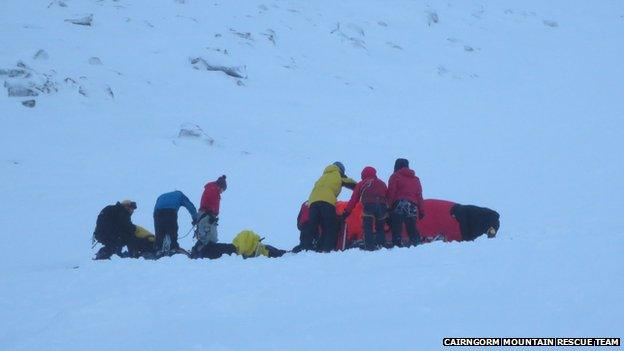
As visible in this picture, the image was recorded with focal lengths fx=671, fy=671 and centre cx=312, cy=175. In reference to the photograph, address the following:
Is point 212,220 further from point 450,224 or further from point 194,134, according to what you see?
point 194,134

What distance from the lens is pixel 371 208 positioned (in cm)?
763

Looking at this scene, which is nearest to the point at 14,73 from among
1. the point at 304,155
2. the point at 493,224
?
the point at 304,155

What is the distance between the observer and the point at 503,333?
4422 millimetres

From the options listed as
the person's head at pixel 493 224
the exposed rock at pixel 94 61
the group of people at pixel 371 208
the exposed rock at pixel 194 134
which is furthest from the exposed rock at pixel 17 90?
the person's head at pixel 493 224

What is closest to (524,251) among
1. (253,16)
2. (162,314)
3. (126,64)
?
(162,314)

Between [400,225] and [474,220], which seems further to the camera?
[474,220]

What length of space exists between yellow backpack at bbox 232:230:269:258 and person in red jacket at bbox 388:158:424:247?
1575 millimetres

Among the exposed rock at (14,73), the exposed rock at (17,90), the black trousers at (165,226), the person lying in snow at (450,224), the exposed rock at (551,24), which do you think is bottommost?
the black trousers at (165,226)

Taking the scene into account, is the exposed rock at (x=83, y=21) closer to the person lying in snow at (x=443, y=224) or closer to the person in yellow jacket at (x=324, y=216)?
the person lying in snow at (x=443, y=224)

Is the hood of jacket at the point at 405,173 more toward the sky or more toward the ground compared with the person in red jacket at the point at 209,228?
more toward the sky

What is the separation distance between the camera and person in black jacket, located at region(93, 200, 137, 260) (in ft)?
A: 26.5

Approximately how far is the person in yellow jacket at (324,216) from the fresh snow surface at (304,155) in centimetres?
104

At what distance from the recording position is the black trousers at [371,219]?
7551mm

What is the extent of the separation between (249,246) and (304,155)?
7.76 meters
